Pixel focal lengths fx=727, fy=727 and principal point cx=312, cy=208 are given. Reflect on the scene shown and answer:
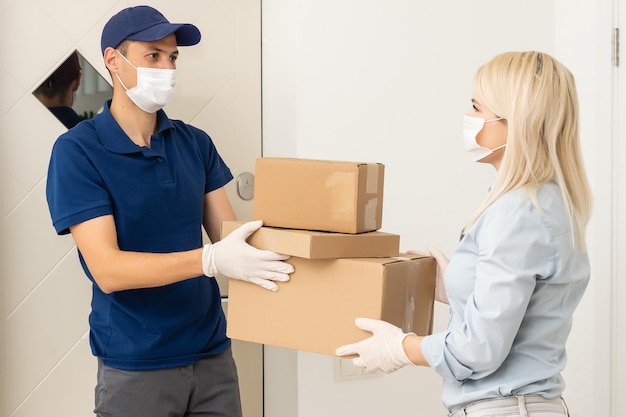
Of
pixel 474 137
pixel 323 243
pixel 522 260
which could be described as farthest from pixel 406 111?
pixel 522 260

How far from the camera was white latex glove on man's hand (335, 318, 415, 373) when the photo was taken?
140 cm

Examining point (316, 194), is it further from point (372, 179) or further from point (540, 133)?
point (540, 133)

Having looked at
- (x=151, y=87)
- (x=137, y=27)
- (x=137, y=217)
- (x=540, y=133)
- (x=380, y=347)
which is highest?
(x=137, y=27)

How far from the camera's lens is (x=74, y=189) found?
1.62 metres

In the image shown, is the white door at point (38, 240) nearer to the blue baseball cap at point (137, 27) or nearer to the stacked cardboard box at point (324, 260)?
the blue baseball cap at point (137, 27)

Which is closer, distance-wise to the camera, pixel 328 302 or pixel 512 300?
pixel 512 300

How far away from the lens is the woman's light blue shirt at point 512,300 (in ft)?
4.15

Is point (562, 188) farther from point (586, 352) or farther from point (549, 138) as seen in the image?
point (586, 352)

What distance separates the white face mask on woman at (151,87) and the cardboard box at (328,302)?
1.63 ft

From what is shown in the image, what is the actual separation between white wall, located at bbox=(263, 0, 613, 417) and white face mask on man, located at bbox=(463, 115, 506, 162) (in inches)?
27.6

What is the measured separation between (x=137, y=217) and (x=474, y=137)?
2.57ft

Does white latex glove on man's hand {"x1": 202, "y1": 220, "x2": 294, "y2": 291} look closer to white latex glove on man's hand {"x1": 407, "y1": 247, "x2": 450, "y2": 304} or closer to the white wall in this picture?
white latex glove on man's hand {"x1": 407, "y1": 247, "x2": 450, "y2": 304}

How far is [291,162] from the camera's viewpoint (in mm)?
1486

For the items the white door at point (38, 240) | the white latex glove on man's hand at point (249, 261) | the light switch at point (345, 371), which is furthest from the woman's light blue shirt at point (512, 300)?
the white door at point (38, 240)
